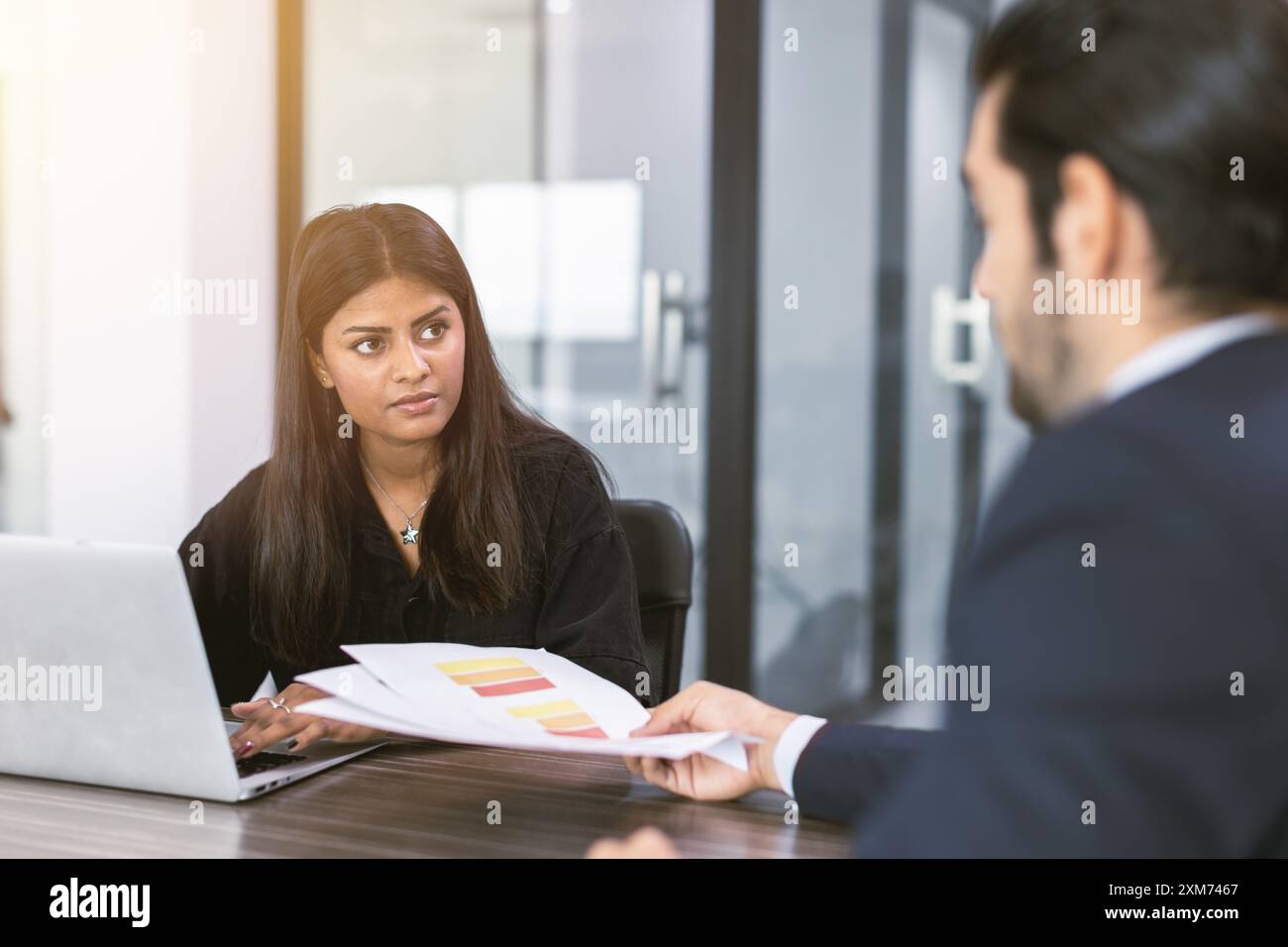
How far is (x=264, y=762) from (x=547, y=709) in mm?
311

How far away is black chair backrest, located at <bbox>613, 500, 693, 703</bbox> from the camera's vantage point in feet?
6.93

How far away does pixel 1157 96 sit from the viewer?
2.57ft

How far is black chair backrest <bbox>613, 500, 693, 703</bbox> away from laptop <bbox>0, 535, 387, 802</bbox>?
3.02ft

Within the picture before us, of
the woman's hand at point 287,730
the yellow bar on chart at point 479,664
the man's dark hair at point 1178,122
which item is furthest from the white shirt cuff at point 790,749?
the man's dark hair at point 1178,122

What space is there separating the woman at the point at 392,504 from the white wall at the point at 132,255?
1.12 metres

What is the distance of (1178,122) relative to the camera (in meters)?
0.78

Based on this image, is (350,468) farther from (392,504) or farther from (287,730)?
(287,730)

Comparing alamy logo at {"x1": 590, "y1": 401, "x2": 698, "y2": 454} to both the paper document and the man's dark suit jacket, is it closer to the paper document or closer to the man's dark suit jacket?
the paper document

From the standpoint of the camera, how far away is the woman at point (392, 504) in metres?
1.96

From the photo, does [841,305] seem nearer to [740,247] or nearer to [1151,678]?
[740,247]

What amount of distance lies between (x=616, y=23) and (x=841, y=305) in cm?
99

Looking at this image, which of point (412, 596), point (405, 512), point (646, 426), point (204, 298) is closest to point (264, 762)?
point (412, 596)

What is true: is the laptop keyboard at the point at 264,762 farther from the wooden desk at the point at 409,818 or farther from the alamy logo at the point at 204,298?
the alamy logo at the point at 204,298
